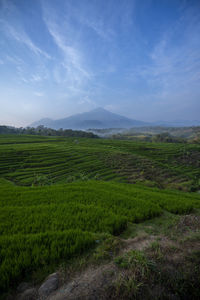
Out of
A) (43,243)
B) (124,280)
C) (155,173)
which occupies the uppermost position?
(124,280)

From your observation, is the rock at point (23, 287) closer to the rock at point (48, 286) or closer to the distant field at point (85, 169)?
the rock at point (48, 286)

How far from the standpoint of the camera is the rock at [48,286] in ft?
6.57

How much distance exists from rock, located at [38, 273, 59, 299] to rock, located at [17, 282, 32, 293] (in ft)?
1.04

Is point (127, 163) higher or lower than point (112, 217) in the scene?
lower

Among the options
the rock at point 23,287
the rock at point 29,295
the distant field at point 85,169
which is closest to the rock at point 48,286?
the rock at point 29,295

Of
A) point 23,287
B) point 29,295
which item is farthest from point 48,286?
point 23,287

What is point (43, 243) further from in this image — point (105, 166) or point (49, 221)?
point (105, 166)

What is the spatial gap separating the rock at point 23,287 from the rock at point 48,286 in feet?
1.04

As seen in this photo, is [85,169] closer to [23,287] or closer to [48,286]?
[23,287]

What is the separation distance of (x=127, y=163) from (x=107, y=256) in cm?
2727

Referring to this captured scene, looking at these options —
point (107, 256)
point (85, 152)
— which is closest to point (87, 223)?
point (107, 256)

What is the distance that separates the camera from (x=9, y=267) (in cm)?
242

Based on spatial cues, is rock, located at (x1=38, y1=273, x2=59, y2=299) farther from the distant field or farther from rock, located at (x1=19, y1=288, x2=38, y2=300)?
the distant field

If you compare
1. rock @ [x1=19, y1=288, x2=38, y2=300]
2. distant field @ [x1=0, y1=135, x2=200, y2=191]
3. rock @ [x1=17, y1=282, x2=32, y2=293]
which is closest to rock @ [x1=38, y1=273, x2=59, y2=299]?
rock @ [x1=19, y1=288, x2=38, y2=300]
